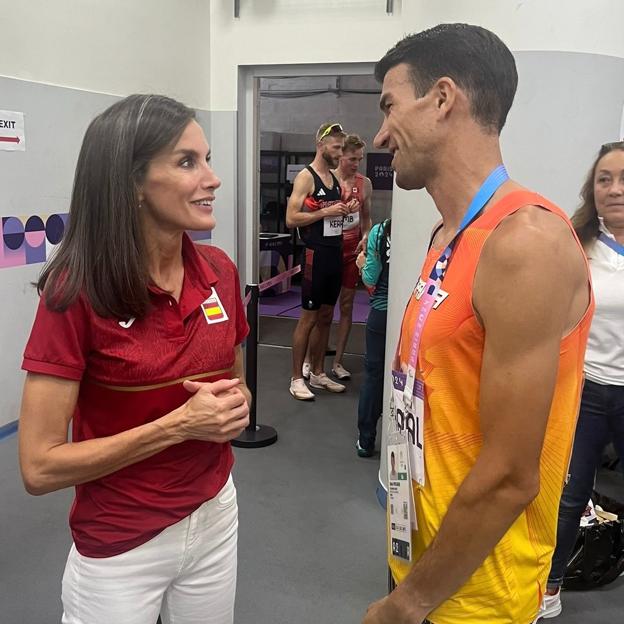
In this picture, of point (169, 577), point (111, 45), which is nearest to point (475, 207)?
point (169, 577)

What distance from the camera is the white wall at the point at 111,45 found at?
348 cm

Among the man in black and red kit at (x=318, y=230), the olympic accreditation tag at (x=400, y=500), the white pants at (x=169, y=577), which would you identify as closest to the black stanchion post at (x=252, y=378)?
the man in black and red kit at (x=318, y=230)

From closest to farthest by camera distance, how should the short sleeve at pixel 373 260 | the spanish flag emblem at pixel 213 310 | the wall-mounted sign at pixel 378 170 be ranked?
the spanish flag emblem at pixel 213 310, the short sleeve at pixel 373 260, the wall-mounted sign at pixel 378 170

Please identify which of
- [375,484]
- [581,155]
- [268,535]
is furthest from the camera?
[375,484]

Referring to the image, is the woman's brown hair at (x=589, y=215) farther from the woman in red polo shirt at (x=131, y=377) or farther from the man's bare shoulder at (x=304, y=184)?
the man's bare shoulder at (x=304, y=184)

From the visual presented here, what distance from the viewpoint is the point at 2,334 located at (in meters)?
3.59

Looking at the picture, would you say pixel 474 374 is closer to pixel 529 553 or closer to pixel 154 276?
pixel 529 553

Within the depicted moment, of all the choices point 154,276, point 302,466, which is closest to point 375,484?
point 302,466

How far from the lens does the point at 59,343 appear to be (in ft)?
3.67

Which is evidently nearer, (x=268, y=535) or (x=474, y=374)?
(x=474, y=374)

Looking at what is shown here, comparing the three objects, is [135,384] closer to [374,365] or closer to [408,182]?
[408,182]

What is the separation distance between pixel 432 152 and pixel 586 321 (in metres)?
0.36

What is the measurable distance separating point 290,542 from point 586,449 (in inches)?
49.8

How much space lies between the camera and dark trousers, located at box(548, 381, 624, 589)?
210 cm
